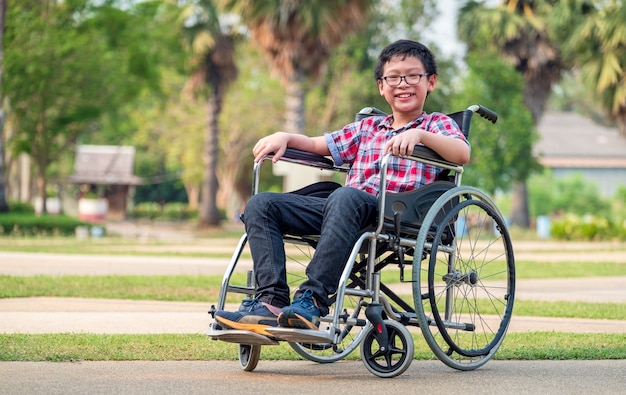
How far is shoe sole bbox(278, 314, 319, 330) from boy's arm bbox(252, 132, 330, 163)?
0.90m

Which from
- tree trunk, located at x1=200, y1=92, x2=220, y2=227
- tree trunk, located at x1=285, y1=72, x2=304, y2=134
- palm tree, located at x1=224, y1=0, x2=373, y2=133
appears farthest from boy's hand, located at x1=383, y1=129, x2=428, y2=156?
tree trunk, located at x1=200, y1=92, x2=220, y2=227

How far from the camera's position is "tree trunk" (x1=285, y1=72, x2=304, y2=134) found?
28.5 m

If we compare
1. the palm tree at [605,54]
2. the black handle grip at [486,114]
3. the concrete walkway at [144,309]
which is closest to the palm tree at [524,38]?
the palm tree at [605,54]

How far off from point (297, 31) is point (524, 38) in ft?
41.2

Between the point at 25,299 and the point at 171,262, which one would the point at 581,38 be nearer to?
the point at 171,262

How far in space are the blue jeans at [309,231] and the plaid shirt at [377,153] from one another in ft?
1.08

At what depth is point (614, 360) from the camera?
5.78m

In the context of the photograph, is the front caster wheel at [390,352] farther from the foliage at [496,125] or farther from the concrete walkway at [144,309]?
the foliage at [496,125]

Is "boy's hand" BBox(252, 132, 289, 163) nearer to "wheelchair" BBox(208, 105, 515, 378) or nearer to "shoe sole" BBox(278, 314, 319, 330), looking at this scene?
"wheelchair" BBox(208, 105, 515, 378)

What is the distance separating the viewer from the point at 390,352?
16.5 ft

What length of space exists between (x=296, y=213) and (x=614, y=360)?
5.88ft

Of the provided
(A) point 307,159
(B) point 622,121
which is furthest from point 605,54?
(A) point 307,159

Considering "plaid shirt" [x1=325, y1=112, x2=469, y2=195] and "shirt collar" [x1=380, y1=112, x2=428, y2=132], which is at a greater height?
"shirt collar" [x1=380, y1=112, x2=428, y2=132]

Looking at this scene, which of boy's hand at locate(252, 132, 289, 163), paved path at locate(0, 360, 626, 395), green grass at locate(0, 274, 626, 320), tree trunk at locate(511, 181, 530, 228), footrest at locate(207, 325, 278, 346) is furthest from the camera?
tree trunk at locate(511, 181, 530, 228)
